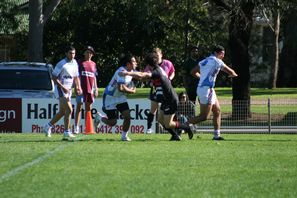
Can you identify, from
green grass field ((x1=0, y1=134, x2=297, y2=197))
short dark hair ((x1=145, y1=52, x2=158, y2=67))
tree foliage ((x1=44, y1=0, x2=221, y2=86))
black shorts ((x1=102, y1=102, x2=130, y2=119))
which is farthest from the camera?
tree foliage ((x1=44, y1=0, x2=221, y2=86))

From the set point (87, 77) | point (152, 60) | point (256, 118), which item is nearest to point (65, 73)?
point (152, 60)

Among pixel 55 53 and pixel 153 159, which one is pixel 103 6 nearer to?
pixel 55 53

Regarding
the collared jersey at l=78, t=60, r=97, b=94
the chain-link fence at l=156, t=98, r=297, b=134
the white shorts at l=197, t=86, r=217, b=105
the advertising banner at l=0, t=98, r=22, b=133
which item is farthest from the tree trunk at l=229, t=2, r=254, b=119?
the white shorts at l=197, t=86, r=217, b=105

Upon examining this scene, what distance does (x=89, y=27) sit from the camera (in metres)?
55.3

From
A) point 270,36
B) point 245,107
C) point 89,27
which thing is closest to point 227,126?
point 245,107

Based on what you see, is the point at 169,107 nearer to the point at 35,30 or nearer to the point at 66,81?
the point at 66,81

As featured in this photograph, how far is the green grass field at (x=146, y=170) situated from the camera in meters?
9.20

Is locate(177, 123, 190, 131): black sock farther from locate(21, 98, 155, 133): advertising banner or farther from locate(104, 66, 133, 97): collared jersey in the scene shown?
locate(21, 98, 155, 133): advertising banner

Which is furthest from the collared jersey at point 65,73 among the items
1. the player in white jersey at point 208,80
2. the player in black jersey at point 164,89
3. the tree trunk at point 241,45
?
the tree trunk at point 241,45

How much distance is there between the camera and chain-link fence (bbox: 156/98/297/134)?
24.8 meters

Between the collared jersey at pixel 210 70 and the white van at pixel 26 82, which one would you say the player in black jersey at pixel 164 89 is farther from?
the white van at pixel 26 82

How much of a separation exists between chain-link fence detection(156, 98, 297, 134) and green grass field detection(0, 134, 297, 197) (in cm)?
900

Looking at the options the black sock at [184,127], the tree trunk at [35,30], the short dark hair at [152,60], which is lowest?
the black sock at [184,127]

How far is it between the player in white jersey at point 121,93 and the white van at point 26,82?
6.42 metres
